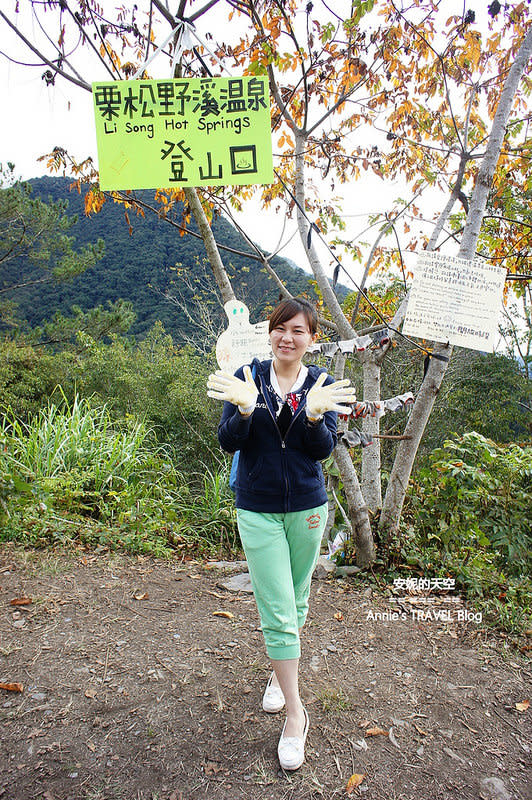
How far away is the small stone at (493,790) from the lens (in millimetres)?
1478

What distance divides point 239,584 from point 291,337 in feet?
5.88

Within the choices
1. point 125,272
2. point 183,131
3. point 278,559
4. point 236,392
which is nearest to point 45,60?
point 183,131

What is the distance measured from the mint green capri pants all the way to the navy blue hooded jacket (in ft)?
0.14

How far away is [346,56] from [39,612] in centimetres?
326

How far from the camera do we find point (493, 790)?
1501mm

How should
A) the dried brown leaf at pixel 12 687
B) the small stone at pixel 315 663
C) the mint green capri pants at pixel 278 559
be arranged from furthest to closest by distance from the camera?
the small stone at pixel 315 663 < the dried brown leaf at pixel 12 687 < the mint green capri pants at pixel 278 559

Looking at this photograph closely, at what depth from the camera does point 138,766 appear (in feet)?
4.93

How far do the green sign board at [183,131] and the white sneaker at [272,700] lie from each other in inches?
72.8

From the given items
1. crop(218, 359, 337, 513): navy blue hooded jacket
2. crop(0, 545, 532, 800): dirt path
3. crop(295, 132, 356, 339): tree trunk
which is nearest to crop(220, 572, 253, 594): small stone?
crop(0, 545, 532, 800): dirt path

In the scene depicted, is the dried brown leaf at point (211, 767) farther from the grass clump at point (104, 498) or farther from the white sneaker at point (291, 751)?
the grass clump at point (104, 498)

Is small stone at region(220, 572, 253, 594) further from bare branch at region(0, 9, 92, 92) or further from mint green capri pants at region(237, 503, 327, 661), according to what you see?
bare branch at region(0, 9, 92, 92)

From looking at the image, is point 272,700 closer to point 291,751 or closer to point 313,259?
point 291,751

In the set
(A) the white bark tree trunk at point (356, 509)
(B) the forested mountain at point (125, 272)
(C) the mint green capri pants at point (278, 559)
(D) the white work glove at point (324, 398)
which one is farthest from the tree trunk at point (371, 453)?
(B) the forested mountain at point (125, 272)

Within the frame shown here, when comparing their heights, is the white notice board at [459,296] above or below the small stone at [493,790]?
above
